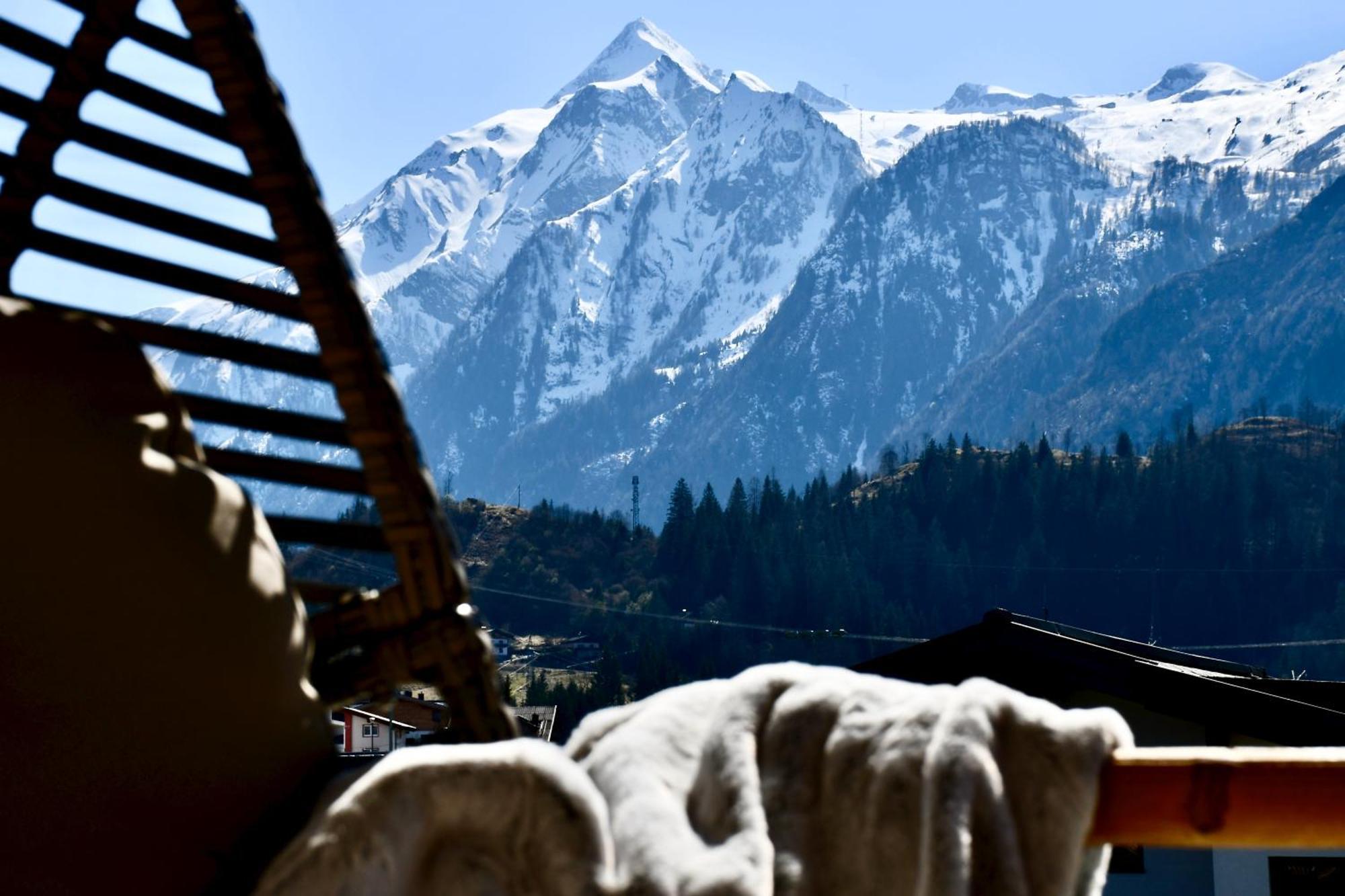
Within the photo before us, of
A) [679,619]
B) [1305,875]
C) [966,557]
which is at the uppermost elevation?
[1305,875]

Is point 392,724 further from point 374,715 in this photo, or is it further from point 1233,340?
point 1233,340

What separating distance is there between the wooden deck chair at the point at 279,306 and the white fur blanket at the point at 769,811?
1.64 ft

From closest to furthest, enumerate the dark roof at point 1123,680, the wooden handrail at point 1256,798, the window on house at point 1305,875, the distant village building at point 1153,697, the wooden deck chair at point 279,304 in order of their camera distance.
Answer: the wooden handrail at point 1256,798 < the wooden deck chair at point 279,304 < the dark roof at point 1123,680 < the distant village building at point 1153,697 < the window on house at point 1305,875

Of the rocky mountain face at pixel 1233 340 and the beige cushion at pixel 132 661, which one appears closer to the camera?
the beige cushion at pixel 132 661

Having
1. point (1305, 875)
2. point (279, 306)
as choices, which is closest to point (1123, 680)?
point (1305, 875)

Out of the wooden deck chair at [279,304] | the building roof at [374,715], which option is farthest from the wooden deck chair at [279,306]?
the building roof at [374,715]

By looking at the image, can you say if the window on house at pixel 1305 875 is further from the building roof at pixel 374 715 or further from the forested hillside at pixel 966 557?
the forested hillside at pixel 966 557

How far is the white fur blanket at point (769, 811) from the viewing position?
3.36ft

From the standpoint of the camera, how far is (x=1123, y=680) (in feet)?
28.4

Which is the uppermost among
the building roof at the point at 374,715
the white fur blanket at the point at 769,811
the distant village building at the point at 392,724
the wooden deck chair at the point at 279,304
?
the wooden deck chair at the point at 279,304

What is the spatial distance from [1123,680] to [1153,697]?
38 cm

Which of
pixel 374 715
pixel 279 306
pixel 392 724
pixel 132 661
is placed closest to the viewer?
pixel 132 661

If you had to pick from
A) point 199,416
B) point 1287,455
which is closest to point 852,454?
point 1287,455

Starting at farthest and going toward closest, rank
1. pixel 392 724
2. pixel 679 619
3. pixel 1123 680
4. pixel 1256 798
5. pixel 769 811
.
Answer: pixel 679 619
pixel 1123 680
pixel 392 724
pixel 769 811
pixel 1256 798
